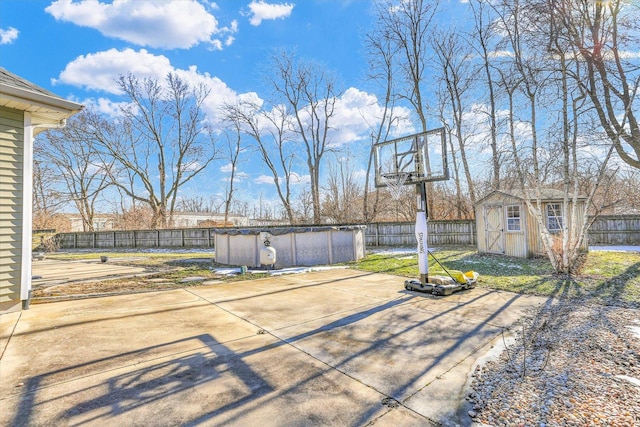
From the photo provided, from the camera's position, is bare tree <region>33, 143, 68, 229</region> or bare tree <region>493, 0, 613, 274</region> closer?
bare tree <region>493, 0, 613, 274</region>

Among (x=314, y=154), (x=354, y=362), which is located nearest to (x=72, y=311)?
(x=354, y=362)

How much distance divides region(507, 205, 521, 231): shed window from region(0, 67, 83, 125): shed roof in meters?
12.5

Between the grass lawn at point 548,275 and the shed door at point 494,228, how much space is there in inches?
27.5

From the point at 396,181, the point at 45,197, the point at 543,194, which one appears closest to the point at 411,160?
the point at 396,181

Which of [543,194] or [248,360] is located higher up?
[543,194]

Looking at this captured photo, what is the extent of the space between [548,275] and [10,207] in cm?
1063

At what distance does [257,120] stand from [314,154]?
5834 millimetres

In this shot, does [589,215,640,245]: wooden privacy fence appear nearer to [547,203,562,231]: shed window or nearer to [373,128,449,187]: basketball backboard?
[547,203,562,231]: shed window

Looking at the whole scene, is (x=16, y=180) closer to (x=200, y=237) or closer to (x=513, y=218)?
(x=513, y=218)

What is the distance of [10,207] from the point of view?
440 centimetres

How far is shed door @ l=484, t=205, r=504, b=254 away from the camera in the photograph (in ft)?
36.8

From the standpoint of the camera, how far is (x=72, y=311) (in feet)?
15.8

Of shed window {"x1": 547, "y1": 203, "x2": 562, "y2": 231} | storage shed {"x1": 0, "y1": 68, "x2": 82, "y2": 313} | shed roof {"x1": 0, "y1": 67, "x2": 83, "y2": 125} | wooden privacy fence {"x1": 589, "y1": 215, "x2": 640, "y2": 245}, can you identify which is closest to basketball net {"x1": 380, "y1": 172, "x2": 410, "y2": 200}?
shed roof {"x1": 0, "y1": 67, "x2": 83, "y2": 125}

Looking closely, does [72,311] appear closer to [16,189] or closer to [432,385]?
[16,189]
